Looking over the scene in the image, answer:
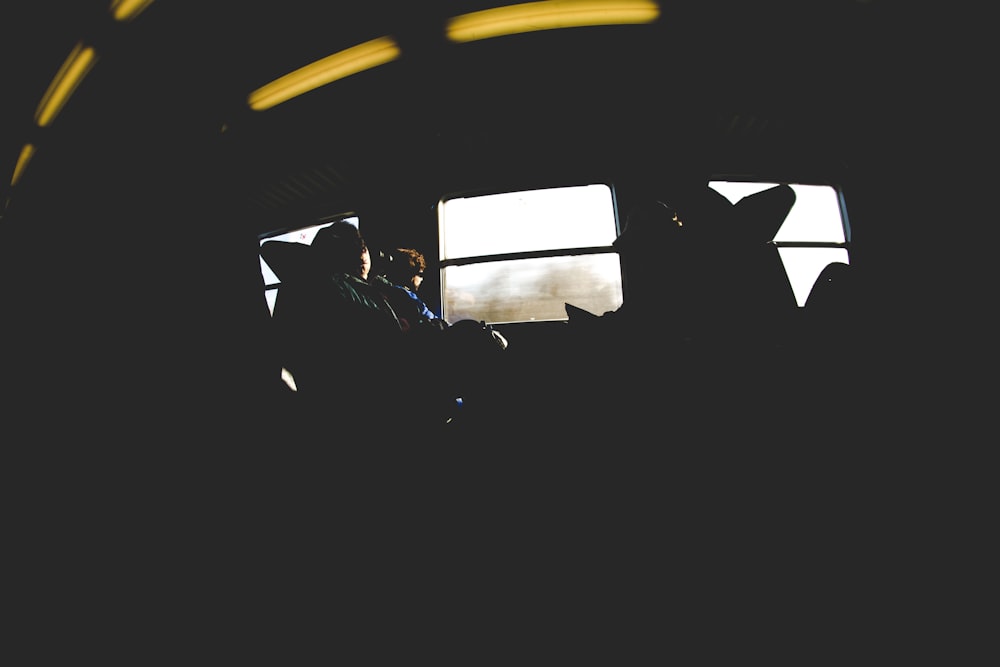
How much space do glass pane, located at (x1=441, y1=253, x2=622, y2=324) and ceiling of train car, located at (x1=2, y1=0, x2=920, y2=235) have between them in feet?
2.75

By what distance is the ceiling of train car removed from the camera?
1088 millimetres

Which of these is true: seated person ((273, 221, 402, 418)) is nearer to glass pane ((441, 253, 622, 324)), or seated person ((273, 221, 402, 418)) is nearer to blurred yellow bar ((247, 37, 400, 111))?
blurred yellow bar ((247, 37, 400, 111))

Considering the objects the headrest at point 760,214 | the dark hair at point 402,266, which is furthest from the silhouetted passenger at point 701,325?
the dark hair at point 402,266

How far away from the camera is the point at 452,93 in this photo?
267cm

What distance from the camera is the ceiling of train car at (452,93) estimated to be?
109 centimetres

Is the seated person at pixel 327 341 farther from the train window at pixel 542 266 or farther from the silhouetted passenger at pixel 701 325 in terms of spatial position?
the train window at pixel 542 266

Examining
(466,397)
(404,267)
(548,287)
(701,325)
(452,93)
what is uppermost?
(452,93)

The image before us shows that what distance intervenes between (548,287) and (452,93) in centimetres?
152

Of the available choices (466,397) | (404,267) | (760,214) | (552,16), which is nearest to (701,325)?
(760,214)

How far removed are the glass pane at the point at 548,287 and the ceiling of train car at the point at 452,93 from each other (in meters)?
0.84

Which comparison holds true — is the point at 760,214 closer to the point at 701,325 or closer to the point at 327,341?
the point at 701,325

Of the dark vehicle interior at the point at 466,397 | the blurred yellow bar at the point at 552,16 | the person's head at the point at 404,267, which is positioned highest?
the blurred yellow bar at the point at 552,16

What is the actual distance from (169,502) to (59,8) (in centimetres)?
247

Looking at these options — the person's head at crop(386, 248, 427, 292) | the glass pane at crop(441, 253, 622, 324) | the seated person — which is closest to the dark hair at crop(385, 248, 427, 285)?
the person's head at crop(386, 248, 427, 292)
